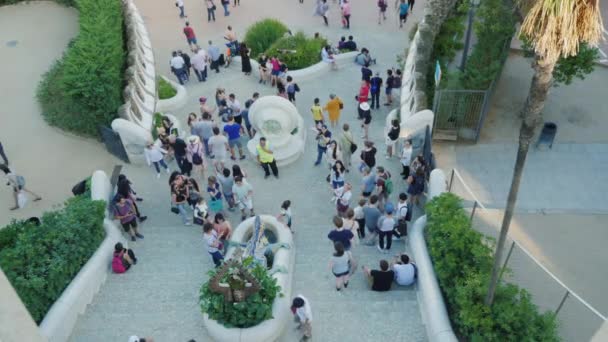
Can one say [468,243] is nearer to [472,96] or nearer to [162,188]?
[472,96]

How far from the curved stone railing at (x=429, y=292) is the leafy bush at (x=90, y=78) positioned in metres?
9.16

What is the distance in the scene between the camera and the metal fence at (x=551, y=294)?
11000 millimetres

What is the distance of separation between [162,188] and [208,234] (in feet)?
12.4

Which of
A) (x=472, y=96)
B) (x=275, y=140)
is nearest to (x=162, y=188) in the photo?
(x=275, y=140)

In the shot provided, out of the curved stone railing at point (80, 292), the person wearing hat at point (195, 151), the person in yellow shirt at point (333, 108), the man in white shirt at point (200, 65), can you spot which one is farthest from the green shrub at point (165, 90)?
the curved stone railing at point (80, 292)

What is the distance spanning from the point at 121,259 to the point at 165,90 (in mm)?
7746

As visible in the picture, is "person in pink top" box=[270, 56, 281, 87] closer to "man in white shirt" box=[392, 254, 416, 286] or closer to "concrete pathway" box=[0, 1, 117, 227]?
"concrete pathway" box=[0, 1, 117, 227]

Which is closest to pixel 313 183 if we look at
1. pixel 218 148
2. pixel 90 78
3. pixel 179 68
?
pixel 218 148

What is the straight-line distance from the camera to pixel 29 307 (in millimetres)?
10250

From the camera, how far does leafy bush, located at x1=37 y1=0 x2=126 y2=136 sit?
15.3 m

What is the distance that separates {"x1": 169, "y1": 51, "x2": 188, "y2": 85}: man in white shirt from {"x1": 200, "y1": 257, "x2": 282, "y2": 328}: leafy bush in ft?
35.3

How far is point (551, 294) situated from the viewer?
11773 mm

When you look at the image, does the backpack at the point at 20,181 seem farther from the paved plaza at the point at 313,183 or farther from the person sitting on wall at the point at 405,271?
the person sitting on wall at the point at 405,271

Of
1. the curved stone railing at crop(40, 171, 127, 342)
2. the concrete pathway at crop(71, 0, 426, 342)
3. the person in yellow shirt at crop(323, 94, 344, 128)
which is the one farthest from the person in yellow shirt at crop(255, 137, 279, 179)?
the curved stone railing at crop(40, 171, 127, 342)
